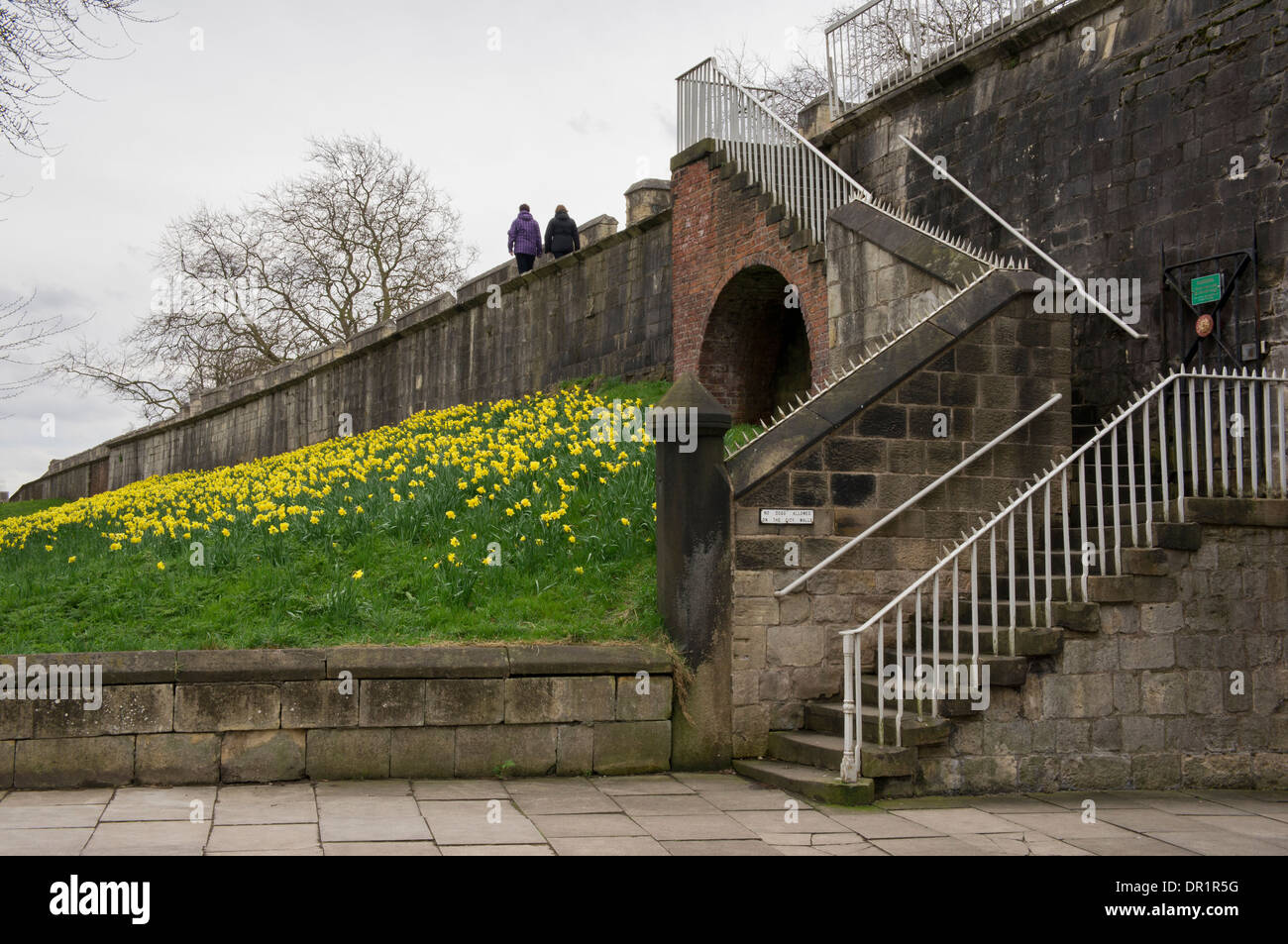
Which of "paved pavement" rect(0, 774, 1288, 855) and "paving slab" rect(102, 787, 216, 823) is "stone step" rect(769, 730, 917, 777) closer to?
"paved pavement" rect(0, 774, 1288, 855)

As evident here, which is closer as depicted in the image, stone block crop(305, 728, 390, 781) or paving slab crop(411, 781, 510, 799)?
paving slab crop(411, 781, 510, 799)

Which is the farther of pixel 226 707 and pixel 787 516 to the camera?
pixel 787 516

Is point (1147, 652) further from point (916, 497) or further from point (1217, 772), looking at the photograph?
point (916, 497)

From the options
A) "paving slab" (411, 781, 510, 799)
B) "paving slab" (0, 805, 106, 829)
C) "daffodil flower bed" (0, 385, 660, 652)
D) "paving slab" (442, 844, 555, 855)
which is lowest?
"paving slab" (411, 781, 510, 799)

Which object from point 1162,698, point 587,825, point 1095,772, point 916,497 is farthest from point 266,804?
point 1162,698

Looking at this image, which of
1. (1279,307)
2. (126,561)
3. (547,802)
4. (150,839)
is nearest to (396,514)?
(126,561)

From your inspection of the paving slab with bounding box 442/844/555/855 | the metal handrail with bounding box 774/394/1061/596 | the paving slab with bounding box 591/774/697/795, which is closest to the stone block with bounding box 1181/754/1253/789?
the metal handrail with bounding box 774/394/1061/596

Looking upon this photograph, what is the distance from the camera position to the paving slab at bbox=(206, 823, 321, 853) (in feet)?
17.7

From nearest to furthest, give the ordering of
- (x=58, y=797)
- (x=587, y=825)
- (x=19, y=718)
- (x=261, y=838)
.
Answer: (x=261, y=838) < (x=587, y=825) < (x=58, y=797) < (x=19, y=718)

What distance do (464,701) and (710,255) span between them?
900 centimetres

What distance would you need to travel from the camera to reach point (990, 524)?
760 centimetres

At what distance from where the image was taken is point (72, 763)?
6.71 m

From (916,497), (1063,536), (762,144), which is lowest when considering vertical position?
(1063,536)

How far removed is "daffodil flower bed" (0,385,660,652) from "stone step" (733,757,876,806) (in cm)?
110
